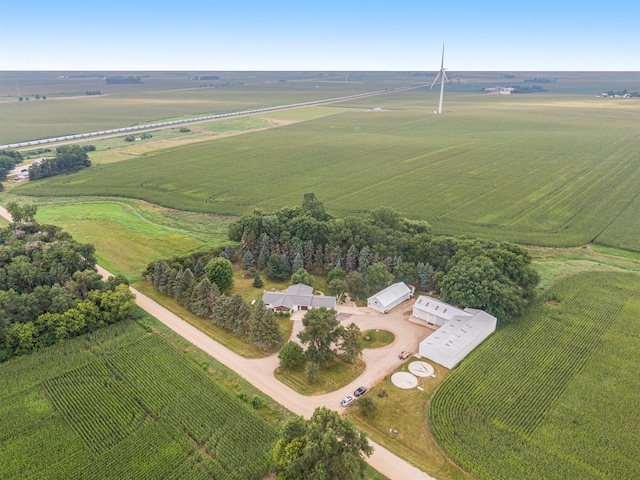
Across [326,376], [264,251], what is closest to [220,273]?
[264,251]

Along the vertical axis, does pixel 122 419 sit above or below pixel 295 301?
below

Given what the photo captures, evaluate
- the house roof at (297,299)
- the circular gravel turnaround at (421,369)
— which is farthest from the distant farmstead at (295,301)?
the circular gravel turnaround at (421,369)

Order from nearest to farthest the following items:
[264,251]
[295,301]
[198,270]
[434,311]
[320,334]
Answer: [320,334]
[434,311]
[295,301]
[198,270]
[264,251]

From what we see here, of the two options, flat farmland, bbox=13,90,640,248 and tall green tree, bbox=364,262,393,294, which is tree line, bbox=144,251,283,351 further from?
flat farmland, bbox=13,90,640,248

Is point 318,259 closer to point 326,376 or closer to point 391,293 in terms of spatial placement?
point 391,293

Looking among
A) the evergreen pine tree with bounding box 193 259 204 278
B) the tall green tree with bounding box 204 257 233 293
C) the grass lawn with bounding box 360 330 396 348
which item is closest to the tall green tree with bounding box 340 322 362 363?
the grass lawn with bounding box 360 330 396 348

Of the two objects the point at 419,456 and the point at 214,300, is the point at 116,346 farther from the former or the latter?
the point at 419,456

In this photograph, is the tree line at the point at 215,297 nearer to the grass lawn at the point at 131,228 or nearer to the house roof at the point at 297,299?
the house roof at the point at 297,299

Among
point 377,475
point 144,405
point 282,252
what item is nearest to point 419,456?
point 377,475
